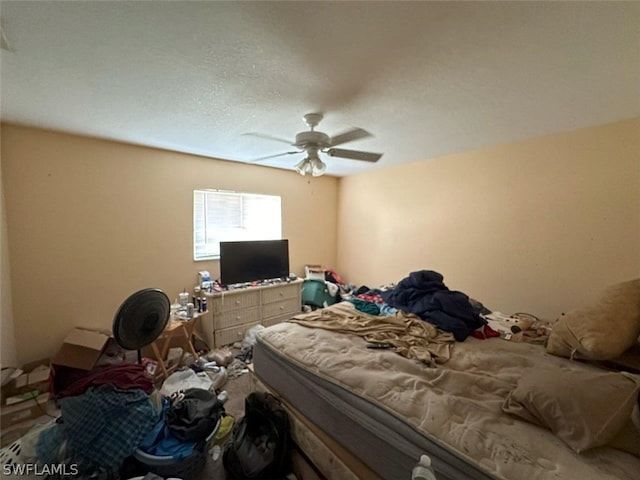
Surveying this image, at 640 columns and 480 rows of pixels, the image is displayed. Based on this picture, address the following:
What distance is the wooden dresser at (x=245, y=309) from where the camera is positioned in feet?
9.79

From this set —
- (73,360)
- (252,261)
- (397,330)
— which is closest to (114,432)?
(73,360)

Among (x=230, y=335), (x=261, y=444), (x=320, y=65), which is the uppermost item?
(x=320, y=65)

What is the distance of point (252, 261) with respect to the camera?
335 cm

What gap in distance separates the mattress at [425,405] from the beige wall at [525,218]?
45.8 inches

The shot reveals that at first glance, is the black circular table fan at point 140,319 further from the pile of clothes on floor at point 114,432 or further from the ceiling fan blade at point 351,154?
the ceiling fan blade at point 351,154

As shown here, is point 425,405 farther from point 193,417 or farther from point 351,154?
point 351,154

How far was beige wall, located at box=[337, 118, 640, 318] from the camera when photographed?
2.17 metres

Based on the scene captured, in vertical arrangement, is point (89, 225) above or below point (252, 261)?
above

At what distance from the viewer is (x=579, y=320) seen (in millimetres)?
1569

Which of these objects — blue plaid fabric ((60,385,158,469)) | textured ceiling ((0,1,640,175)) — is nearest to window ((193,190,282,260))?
textured ceiling ((0,1,640,175))

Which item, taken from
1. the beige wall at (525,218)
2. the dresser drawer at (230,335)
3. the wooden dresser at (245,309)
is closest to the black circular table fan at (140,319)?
the wooden dresser at (245,309)

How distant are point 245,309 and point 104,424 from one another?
1912 millimetres

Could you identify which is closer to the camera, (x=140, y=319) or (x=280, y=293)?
(x=140, y=319)

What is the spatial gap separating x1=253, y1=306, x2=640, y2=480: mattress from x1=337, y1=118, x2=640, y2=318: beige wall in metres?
1.16
